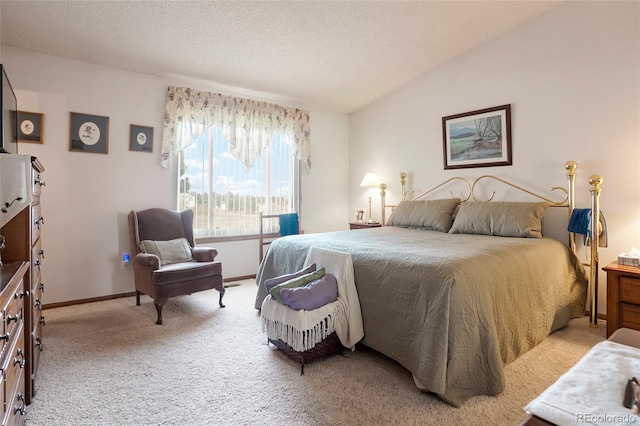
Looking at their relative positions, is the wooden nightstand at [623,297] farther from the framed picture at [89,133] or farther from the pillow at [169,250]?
the framed picture at [89,133]

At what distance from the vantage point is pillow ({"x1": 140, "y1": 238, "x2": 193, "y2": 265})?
3.47 metres

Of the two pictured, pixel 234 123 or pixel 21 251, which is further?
pixel 234 123

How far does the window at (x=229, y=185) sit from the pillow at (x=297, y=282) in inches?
90.8

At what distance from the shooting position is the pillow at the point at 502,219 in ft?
9.84

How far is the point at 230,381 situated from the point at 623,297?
2814mm

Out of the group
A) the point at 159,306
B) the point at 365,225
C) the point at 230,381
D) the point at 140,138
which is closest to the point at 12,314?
the point at 230,381

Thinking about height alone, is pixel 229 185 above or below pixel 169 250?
above

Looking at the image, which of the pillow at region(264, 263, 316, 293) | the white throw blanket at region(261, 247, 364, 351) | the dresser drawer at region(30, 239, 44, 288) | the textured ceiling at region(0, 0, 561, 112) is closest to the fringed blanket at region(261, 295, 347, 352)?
the white throw blanket at region(261, 247, 364, 351)

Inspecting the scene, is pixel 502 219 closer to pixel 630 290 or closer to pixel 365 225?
pixel 630 290

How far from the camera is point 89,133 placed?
11.6 ft

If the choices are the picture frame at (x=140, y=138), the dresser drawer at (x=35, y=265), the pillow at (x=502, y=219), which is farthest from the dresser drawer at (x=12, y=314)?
the pillow at (x=502, y=219)

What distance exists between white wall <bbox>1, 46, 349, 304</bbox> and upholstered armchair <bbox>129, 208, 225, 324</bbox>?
13.1 inches

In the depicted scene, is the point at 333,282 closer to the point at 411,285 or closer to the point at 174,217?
the point at 411,285

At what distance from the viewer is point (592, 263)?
289cm
